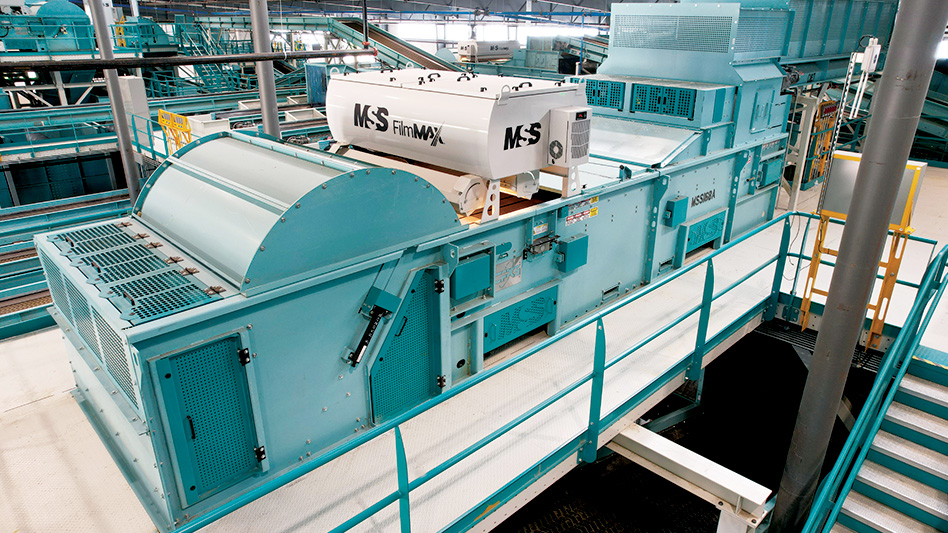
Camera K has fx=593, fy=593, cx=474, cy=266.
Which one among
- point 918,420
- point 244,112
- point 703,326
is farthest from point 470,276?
point 244,112

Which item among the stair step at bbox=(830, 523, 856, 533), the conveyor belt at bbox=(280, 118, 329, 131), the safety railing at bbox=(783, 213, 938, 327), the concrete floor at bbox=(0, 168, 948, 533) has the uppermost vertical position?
the conveyor belt at bbox=(280, 118, 329, 131)

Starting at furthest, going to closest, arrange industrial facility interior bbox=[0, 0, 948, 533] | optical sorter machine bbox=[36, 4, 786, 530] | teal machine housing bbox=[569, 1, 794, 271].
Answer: teal machine housing bbox=[569, 1, 794, 271]
industrial facility interior bbox=[0, 0, 948, 533]
optical sorter machine bbox=[36, 4, 786, 530]

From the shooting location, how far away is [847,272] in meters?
3.95

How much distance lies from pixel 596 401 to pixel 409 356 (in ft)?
4.59

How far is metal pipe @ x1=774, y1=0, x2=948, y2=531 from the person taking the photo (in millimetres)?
3400

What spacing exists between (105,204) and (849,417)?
11.3 meters

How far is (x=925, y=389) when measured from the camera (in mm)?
5445

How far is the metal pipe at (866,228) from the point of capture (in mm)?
3400

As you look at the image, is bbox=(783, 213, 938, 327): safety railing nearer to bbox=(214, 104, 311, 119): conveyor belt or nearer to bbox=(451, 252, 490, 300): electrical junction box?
bbox=(451, 252, 490, 300): electrical junction box

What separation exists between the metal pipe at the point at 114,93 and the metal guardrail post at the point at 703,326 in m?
7.83

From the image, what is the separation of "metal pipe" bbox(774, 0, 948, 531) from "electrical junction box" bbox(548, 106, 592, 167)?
6.39ft

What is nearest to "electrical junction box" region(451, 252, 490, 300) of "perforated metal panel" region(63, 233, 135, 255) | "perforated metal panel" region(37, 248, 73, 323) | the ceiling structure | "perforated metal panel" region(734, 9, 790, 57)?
"perforated metal panel" region(63, 233, 135, 255)

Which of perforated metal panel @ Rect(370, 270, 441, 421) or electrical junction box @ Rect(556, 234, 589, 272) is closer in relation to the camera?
perforated metal panel @ Rect(370, 270, 441, 421)

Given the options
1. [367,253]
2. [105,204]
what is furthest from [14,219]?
[367,253]
